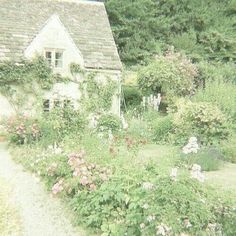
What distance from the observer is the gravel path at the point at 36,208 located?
821 cm

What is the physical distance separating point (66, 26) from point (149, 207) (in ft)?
62.5

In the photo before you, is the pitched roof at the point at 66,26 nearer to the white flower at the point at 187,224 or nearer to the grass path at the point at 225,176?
the grass path at the point at 225,176

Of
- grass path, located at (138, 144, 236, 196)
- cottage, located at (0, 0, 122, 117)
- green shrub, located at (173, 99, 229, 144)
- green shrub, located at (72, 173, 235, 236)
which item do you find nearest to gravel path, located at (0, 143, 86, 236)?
green shrub, located at (72, 173, 235, 236)

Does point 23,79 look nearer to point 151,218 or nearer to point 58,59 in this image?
point 58,59

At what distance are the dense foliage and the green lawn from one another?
25.4m

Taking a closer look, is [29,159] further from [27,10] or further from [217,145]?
[27,10]

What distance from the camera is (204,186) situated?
26.9ft

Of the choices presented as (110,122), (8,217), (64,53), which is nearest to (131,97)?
(64,53)

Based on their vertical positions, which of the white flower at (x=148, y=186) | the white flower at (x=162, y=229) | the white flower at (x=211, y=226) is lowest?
the white flower at (x=211, y=226)

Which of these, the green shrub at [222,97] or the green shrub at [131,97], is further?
the green shrub at [131,97]

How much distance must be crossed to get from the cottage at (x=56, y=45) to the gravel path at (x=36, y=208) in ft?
34.9

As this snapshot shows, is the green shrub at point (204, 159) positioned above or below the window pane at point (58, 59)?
below

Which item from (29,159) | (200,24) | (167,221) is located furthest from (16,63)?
(200,24)

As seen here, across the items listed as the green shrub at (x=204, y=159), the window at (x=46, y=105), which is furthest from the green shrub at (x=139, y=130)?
the window at (x=46, y=105)
